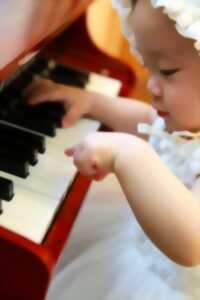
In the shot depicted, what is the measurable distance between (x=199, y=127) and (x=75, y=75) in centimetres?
41

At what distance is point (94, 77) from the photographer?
128 cm

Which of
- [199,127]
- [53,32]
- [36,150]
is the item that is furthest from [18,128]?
[199,127]

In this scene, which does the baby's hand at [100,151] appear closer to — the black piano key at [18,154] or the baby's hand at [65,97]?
the black piano key at [18,154]

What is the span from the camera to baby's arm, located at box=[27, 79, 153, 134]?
1106 mm

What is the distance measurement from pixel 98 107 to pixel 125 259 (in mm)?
297

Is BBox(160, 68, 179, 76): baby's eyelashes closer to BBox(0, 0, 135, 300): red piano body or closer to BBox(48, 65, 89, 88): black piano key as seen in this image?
BBox(0, 0, 135, 300): red piano body

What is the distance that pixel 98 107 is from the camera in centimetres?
115

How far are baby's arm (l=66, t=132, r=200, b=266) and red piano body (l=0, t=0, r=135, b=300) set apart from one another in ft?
0.34

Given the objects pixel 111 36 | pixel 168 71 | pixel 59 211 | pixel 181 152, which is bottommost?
pixel 111 36

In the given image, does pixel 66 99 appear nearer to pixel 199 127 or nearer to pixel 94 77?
pixel 94 77

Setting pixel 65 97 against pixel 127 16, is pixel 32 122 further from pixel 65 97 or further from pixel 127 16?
pixel 127 16

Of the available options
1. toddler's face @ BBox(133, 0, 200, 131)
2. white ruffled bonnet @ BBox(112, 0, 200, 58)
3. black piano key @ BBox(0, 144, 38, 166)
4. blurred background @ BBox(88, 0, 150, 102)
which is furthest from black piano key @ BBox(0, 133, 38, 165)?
blurred background @ BBox(88, 0, 150, 102)

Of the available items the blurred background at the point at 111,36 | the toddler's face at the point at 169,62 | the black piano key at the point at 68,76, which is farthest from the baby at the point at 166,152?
the blurred background at the point at 111,36

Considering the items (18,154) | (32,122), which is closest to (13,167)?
→ (18,154)
